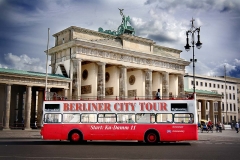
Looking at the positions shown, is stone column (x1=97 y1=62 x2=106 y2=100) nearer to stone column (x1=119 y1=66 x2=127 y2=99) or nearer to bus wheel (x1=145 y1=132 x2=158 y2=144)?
stone column (x1=119 y1=66 x2=127 y2=99)

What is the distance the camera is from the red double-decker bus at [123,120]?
20.4m

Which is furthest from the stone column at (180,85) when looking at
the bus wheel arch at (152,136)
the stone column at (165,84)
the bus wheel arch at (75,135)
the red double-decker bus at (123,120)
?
the bus wheel arch at (75,135)

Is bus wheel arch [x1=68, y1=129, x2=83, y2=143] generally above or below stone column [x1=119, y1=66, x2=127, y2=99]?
below

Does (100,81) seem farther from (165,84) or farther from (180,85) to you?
(180,85)

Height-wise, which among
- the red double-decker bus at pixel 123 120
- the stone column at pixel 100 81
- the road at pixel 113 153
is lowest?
the road at pixel 113 153

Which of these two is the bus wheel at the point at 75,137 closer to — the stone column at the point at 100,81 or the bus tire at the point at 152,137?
the bus tire at the point at 152,137

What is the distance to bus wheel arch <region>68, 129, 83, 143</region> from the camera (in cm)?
2130

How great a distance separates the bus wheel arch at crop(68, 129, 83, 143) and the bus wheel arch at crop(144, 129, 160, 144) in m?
4.86

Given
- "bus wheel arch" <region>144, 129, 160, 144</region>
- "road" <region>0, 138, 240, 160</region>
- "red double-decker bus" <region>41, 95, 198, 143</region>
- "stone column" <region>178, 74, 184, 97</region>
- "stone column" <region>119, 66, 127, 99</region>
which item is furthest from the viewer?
"stone column" <region>178, 74, 184, 97</region>

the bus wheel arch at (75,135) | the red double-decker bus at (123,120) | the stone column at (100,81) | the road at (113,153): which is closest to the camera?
the road at (113,153)

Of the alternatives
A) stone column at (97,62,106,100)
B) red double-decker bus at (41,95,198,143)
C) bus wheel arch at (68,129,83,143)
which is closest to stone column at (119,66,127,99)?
stone column at (97,62,106,100)

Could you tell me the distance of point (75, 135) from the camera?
21359 millimetres

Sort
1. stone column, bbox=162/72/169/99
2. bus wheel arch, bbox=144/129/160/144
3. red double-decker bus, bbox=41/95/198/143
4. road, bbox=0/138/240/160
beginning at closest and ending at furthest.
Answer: road, bbox=0/138/240/160, red double-decker bus, bbox=41/95/198/143, bus wheel arch, bbox=144/129/160/144, stone column, bbox=162/72/169/99

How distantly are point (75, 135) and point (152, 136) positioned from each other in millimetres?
5735
